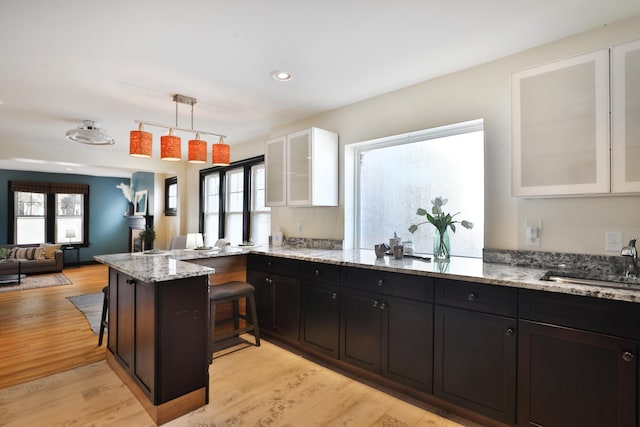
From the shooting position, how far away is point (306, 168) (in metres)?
3.35

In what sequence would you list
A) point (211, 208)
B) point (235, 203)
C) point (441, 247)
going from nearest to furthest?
point (441, 247)
point (235, 203)
point (211, 208)

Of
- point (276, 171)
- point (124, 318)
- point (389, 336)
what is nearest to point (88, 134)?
point (276, 171)

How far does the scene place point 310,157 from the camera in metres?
3.29

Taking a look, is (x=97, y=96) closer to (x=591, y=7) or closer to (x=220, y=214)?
(x=220, y=214)

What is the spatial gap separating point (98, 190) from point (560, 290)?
33.2 ft

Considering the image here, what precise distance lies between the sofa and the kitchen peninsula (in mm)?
6397

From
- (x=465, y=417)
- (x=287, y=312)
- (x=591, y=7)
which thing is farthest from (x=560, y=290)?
(x=287, y=312)

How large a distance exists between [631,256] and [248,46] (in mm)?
2614

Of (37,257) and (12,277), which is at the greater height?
(37,257)

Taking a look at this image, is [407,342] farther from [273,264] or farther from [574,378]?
[273,264]

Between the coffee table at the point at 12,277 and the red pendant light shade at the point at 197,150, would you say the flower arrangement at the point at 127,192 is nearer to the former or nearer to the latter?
the coffee table at the point at 12,277

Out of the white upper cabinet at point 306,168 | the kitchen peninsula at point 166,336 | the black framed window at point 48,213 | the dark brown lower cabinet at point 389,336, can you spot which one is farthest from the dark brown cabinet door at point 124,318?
the black framed window at point 48,213

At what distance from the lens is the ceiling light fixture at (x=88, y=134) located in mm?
3863

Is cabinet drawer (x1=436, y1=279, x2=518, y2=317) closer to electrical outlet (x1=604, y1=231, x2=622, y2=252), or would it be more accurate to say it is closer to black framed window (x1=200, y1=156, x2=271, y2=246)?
electrical outlet (x1=604, y1=231, x2=622, y2=252)
